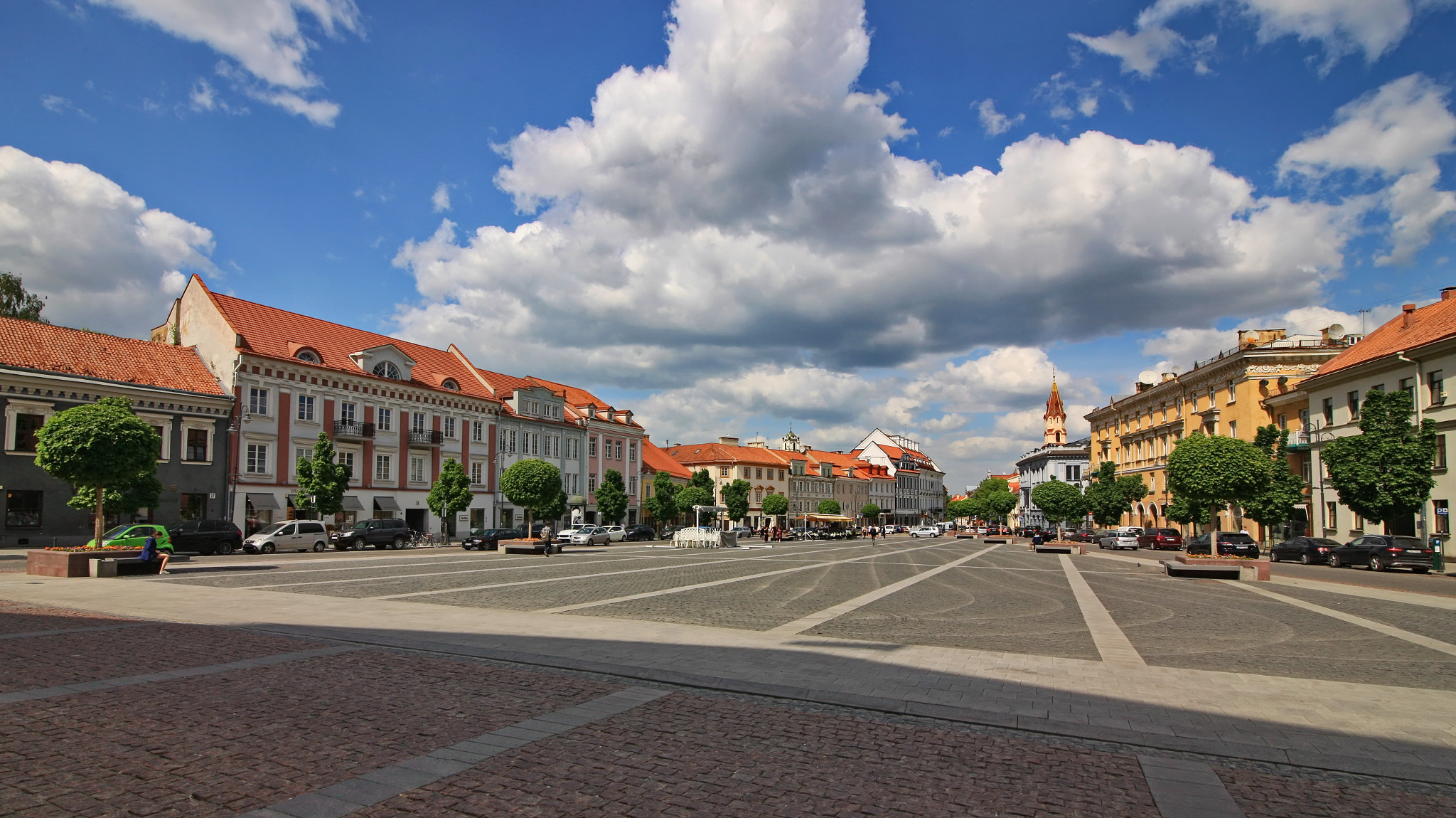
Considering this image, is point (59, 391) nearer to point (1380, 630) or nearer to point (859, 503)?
point (1380, 630)

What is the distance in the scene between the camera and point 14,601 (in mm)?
14852

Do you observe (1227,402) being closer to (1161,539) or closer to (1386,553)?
(1161,539)

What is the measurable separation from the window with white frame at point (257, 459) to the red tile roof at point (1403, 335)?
191 ft

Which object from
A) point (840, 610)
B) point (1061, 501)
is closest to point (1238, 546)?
point (840, 610)

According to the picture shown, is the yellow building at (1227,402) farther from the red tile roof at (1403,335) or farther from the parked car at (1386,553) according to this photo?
the parked car at (1386,553)

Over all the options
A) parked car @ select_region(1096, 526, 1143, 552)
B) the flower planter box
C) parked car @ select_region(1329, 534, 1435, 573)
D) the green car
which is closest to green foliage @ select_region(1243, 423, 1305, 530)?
parked car @ select_region(1096, 526, 1143, 552)

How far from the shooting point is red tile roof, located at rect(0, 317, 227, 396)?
120 ft

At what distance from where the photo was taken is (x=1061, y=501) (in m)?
80.4

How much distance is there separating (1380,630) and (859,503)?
119 meters

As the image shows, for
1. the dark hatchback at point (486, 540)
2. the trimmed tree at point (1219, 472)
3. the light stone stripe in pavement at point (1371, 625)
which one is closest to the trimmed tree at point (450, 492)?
the dark hatchback at point (486, 540)

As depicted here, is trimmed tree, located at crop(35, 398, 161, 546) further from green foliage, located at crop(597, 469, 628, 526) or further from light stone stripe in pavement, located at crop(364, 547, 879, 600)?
green foliage, located at crop(597, 469, 628, 526)

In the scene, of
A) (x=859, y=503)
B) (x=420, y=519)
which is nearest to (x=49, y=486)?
(x=420, y=519)

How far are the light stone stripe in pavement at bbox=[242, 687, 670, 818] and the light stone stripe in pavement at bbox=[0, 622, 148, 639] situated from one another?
843 centimetres

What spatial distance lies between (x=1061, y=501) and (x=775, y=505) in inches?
1399
